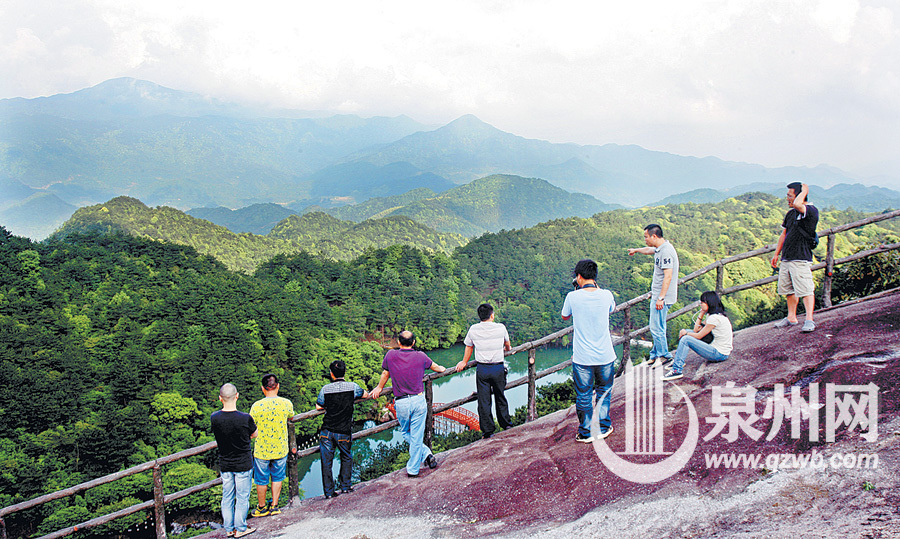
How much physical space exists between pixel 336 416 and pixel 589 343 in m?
2.49

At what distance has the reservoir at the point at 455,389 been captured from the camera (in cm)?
2559

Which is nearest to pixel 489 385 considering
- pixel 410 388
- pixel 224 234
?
pixel 410 388

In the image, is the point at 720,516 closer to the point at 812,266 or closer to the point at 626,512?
the point at 626,512

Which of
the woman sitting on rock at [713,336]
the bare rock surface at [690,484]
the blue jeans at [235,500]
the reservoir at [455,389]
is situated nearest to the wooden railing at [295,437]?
the blue jeans at [235,500]

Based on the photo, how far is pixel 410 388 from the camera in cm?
513

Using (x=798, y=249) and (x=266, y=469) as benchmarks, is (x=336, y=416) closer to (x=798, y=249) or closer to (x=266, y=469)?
(x=266, y=469)

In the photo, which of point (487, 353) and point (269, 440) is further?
point (487, 353)

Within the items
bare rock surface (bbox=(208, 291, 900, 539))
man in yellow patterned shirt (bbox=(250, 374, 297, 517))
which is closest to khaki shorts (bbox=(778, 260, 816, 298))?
bare rock surface (bbox=(208, 291, 900, 539))

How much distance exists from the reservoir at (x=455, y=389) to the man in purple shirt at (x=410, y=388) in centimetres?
1298

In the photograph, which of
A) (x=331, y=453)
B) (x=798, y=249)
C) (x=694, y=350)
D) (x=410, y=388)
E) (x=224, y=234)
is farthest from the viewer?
(x=224, y=234)

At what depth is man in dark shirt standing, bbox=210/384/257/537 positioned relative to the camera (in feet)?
15.3

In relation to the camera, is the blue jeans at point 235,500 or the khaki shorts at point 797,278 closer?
the blue jeans at point 235,500

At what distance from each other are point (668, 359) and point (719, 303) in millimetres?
1086

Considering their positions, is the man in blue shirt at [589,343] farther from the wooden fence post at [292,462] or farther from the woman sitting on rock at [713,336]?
the wooden fence post at [292,462]
